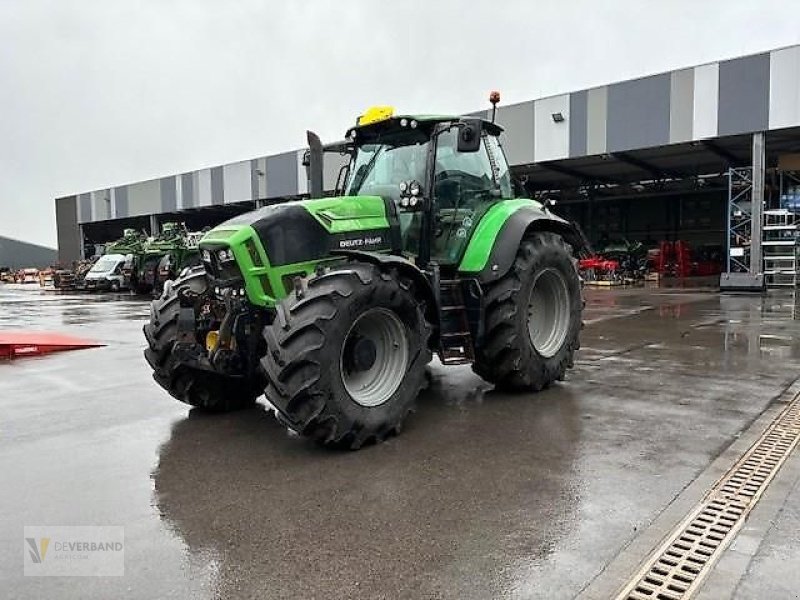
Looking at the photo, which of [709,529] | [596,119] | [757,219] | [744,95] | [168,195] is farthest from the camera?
[168,195]

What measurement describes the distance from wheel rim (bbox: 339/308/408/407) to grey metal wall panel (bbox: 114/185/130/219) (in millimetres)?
38332

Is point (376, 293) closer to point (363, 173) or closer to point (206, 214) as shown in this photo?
point (363, 173)

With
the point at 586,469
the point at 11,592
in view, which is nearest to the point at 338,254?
the point at 586,469

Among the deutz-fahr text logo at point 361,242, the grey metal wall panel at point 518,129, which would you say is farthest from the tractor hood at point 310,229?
the grey metal wall panel at point 518,129

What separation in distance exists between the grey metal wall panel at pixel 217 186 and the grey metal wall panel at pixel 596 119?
63.4 ft

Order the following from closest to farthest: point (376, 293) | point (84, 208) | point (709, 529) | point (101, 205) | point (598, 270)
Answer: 1. point (709, 529)
2. point (376, 293)
3. point (598, 270)
4. point (101, 205)
5. point (84, 208)

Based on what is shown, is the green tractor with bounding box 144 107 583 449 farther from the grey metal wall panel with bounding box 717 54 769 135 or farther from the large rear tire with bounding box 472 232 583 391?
the grey metal wall panel with bounding box 717 54 769 135

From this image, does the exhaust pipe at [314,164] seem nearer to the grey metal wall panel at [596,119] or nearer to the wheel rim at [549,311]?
the wheel rim at [549,311]

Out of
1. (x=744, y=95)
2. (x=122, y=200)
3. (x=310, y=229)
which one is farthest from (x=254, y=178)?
(x=310, y=229)

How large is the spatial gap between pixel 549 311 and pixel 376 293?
2659 millimetres

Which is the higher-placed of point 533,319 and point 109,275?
point 533,319

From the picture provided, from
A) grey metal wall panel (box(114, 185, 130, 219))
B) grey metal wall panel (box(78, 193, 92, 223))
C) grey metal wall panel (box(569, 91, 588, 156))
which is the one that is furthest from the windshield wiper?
grey metal wall panel (box(78, 193, 92, 223))

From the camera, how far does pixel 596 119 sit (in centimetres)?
1908

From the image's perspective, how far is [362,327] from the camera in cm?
442
